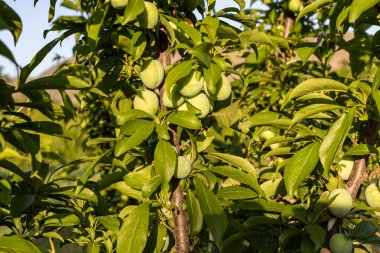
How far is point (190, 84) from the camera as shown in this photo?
4.53 feet

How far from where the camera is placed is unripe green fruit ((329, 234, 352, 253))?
149 centimetres

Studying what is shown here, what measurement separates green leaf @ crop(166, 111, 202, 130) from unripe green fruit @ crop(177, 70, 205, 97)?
2.3 inches

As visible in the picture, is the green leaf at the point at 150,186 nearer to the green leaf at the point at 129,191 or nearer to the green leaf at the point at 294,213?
the green leaf at the point at 129,191

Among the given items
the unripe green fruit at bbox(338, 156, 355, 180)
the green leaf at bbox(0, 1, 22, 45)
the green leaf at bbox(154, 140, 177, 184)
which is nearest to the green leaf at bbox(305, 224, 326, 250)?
the unripe green fruit at bbox(338, 156, 355, 180)

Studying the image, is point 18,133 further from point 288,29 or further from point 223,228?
point 288,29

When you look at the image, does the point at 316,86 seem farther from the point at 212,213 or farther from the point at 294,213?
the point at 212,213

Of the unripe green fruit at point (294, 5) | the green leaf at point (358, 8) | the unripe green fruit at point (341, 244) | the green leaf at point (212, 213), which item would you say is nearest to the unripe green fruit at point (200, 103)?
the green leaf at point (212, 213)

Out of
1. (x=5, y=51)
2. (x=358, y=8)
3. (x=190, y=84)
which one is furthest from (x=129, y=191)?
(x=358, y=8)

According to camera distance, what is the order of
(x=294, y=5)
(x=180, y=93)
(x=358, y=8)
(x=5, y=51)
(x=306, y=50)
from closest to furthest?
(x=5, y=51) < (x=358, y=8) < (x=180, y=93) < (x=306, y=50) < (x=294, y=5)

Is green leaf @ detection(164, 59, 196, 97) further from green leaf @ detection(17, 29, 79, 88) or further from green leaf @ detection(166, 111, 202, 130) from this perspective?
green leaf @ detection(17, 29, 79, 88)

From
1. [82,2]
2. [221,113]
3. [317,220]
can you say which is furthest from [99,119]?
[317,220]

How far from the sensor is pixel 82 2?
1.73 meters

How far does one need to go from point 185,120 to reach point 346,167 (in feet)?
1.89

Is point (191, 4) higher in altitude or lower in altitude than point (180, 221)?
higher
